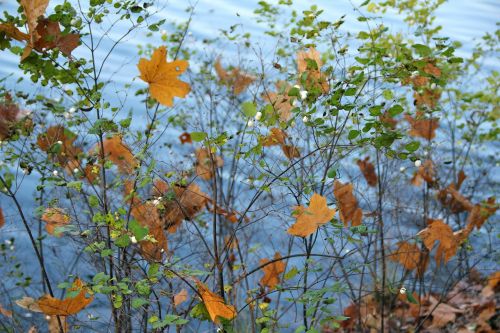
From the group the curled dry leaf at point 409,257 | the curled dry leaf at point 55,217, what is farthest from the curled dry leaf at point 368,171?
the curled dry leaf at point 55,217

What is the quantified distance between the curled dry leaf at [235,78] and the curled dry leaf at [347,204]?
766 mm

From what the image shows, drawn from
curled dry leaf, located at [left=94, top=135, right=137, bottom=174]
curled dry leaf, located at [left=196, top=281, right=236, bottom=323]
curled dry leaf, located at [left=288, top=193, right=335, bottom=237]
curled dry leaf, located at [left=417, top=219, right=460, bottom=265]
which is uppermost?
curled dry leaf, located at [left=94, top=135, right=137, bottom=174]

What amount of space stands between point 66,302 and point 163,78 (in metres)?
0.59

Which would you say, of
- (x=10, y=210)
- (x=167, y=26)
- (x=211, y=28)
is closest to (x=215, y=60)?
(x=167, y=26)

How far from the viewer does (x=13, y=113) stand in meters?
2.16

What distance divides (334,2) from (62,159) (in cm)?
346

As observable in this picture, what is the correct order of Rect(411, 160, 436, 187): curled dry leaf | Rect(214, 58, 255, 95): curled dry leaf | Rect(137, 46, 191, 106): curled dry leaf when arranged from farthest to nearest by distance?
Rect(411, 160, 436, 187): curled dry leaf < Rect(214, 58, 255, 95): curled dry leaf < Rect(137, 46, 191, 106): curled dry leaf

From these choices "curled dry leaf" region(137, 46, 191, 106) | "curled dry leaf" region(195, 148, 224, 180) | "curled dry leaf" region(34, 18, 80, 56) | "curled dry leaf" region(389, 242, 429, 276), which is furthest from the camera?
"curled dry leaf" region(389, 242, 429, 276)

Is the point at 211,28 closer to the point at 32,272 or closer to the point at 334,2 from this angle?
the point at 334,2

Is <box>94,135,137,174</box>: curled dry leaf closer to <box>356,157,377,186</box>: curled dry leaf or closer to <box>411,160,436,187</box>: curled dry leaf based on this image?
<box>356,157,377,186</box>: curled dry leaf

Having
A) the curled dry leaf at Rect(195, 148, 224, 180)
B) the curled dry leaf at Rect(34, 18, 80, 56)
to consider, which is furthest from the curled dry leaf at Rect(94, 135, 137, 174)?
the curled dry leaf at Rect(34, 18, 80, 56)

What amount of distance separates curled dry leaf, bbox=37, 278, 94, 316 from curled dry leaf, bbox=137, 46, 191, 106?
48 centimetres

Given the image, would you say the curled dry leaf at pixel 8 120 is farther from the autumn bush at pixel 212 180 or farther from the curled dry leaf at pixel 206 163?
the curled dry leaf at pixel 206 163

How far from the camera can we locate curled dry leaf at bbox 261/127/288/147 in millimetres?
1738
